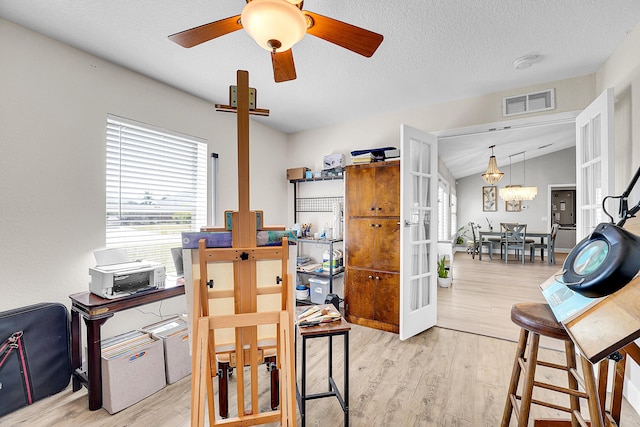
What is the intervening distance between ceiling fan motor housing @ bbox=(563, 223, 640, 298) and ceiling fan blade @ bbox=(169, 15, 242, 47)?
1653 millimetres

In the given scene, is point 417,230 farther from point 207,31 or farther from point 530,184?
point 530,184

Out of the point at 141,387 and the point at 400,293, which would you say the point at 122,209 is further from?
the point at 400,293

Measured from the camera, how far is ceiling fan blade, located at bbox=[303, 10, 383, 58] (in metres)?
1.26

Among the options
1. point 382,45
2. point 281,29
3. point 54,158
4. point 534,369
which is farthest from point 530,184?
point 54,158

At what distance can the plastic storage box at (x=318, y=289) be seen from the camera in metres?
3.61

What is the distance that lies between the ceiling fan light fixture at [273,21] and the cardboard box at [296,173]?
8.95 feet

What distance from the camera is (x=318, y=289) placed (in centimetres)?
365

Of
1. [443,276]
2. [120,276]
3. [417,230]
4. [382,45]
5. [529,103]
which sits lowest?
[443,276]

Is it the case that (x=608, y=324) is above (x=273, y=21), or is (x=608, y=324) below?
below

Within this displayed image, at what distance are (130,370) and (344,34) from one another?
2411mm

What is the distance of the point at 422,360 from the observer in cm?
243

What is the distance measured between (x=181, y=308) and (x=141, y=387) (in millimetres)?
1021

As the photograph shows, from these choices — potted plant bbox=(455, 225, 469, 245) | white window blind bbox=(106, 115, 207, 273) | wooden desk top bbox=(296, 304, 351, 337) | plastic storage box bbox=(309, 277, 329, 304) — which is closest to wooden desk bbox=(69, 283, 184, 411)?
white window blind bbox=(106, 115, 207, 273)

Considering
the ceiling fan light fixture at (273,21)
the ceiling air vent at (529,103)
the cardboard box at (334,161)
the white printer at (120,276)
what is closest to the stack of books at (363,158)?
the cardboard box at (334,161)
